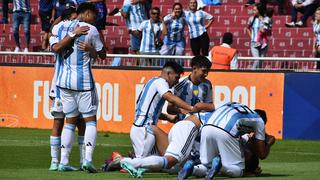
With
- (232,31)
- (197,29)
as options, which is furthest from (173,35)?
(232,31)

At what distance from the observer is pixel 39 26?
1191 inches

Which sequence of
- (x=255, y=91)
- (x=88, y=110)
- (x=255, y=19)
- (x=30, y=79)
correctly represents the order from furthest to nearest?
(x=255, y=19)
(x=30, y=79)
(x=255, y=91)
(x=88, y=110)

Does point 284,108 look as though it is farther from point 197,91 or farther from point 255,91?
point 197,91

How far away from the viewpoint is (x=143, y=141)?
47.5 ft

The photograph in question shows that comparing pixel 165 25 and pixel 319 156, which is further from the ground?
pixel 165 25

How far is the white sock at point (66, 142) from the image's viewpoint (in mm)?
14469

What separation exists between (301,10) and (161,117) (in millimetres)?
13588

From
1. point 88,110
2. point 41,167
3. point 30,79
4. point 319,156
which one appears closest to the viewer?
point 88,110

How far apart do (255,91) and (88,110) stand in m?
8.08

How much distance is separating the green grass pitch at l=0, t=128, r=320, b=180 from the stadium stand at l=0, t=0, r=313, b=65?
6.06 meters

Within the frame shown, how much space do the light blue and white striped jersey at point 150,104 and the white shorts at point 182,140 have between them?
2.16ft

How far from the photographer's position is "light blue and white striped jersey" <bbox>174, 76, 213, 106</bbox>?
14883mm

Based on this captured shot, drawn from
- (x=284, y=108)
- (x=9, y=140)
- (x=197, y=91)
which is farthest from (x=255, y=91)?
(x=197, y=91)

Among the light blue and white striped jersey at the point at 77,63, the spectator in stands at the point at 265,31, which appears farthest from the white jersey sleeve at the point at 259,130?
the spectator in stands at the point at 265,31
